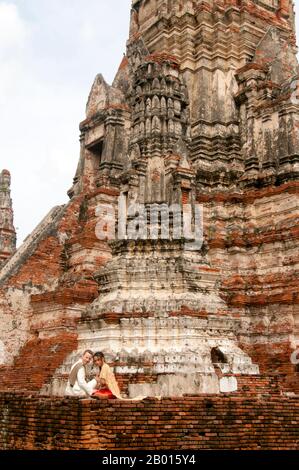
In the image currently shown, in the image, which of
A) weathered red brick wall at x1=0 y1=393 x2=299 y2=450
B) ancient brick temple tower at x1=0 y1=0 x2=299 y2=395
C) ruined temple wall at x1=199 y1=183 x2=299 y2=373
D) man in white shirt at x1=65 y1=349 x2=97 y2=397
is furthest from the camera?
ruined temple wall at x1=199 y1=183 x2=299 y2=373

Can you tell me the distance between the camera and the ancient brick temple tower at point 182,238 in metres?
9.98

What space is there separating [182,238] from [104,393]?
389 cm

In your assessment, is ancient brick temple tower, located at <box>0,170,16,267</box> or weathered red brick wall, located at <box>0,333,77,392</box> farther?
ancient brick temple tower, located at <box>0,170,16,267</box>

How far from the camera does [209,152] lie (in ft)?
54.0

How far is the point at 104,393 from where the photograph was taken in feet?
26.3

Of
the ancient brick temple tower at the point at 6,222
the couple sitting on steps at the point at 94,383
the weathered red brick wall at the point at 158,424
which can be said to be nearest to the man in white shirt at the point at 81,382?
the couple sitting on steps at the point at 94,383

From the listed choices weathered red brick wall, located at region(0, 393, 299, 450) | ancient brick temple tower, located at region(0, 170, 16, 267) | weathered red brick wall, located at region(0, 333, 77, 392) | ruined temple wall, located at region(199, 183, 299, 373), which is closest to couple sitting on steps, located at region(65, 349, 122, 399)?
weathered red brick wall, located at region(0, 393, 299, 450)

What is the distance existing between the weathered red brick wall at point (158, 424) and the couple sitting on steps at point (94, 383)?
1.76ft

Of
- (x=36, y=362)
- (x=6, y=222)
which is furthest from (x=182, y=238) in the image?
(x=6, y=222)

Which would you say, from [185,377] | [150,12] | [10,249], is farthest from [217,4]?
[185,377]

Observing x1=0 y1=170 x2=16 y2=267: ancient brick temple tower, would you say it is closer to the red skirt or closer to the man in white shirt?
the man in white shirt

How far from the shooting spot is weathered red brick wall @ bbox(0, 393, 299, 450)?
23.2 feet

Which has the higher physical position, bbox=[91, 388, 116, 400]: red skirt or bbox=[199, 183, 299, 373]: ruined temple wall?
bbox=[199, 183, 299, 373]: ruined temple wall

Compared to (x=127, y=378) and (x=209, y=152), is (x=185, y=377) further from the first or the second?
(x=209, y=152)
